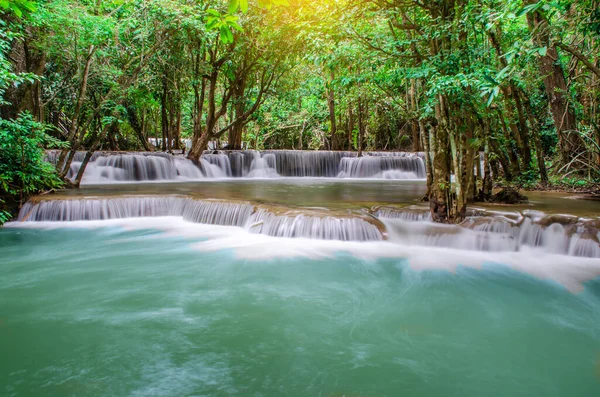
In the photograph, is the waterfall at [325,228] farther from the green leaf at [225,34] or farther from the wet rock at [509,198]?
the green leaf at [225,34]

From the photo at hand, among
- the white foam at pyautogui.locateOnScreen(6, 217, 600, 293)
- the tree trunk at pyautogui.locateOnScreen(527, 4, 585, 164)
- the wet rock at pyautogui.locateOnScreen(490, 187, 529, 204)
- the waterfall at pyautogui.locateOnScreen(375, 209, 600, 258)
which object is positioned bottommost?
the white foam at pyautogui.locateOnScreen(6, 217, 600, 293)

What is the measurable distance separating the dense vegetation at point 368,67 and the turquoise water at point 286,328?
2241 millimetres

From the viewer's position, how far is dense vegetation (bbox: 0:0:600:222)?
5.95 m

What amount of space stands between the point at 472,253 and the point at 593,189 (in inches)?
214

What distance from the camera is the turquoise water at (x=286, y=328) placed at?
3.14 meters

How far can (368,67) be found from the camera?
40.3 ft

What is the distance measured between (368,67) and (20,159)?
9.25 metres

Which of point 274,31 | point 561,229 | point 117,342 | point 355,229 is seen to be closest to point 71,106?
point 274,31

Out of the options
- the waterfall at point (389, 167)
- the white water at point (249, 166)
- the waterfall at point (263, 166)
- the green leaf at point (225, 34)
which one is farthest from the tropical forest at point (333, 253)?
the waterfall at point (263, 166)

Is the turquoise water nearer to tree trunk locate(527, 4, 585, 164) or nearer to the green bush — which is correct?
the green bush

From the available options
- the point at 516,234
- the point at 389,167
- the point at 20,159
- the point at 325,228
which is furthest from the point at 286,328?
the point at 389,167

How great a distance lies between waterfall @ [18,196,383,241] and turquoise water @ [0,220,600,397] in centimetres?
100

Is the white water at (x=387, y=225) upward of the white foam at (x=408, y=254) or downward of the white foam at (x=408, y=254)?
upward

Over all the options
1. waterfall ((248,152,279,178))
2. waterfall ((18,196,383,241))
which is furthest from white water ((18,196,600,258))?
waterfall ((248,152,279,178))
